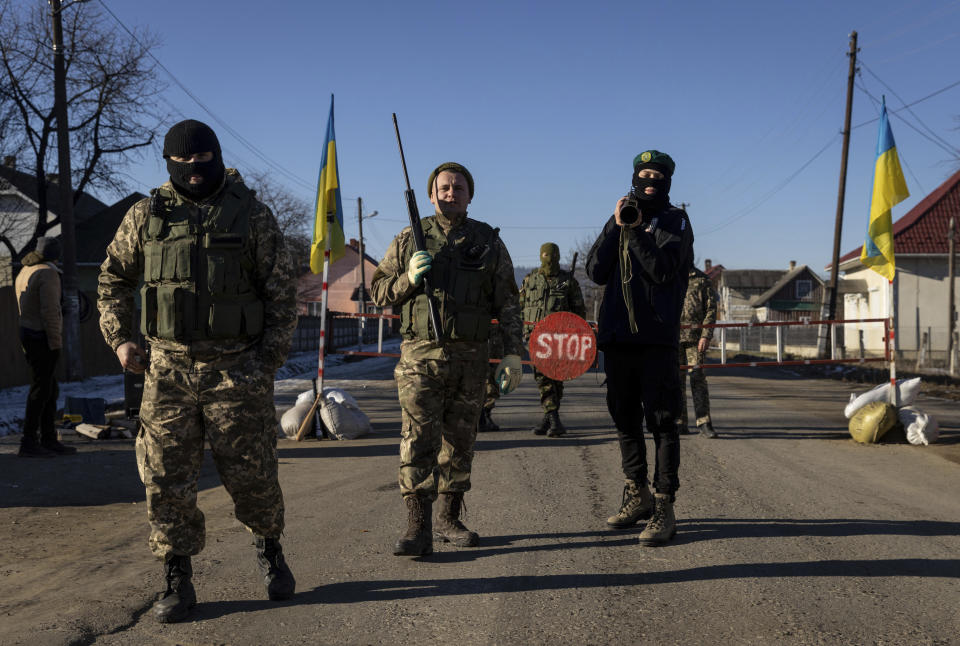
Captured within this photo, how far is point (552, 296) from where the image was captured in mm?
9781

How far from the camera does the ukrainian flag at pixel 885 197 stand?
1085cm

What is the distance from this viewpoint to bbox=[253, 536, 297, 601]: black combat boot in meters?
3.80

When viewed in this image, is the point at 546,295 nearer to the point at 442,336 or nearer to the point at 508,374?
the point at 508,374

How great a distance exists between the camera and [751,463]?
7.61 m

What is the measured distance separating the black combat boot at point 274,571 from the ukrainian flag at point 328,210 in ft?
24.5

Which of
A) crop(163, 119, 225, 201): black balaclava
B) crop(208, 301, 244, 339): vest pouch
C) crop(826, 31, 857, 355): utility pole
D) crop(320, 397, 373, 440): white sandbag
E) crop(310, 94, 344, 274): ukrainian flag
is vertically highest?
crop(826, 31, 857, 355): utility pole

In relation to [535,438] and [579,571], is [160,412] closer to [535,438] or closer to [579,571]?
[579,571]

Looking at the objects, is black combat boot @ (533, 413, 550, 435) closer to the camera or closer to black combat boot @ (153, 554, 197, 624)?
the camera

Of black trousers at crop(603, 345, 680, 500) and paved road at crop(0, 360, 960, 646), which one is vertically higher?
black trousers at crop(603, 345, 680, 500)

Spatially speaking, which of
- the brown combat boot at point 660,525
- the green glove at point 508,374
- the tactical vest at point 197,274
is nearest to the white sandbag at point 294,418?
the green glove at point 508,374

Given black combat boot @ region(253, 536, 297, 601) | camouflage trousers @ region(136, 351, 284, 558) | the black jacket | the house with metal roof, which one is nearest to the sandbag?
the black jacket

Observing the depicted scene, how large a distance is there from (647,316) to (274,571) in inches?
95.5

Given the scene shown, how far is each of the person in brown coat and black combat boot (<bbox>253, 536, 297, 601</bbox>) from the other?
5.22 meters

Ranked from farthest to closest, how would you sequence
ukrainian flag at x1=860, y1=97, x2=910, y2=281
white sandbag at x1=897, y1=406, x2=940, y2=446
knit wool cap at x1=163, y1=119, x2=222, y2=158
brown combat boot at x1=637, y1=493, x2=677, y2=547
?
ukrainian flag at x1=860, y1=97, x2=910, y2=281, white sandbag at x1=897, y1=406, x2=940, y2=446, brown combat boot at x1=637, y1=493, x2=677, y2=547, knit wool cap at x1=163, y1=119, x2=222, y2=158
